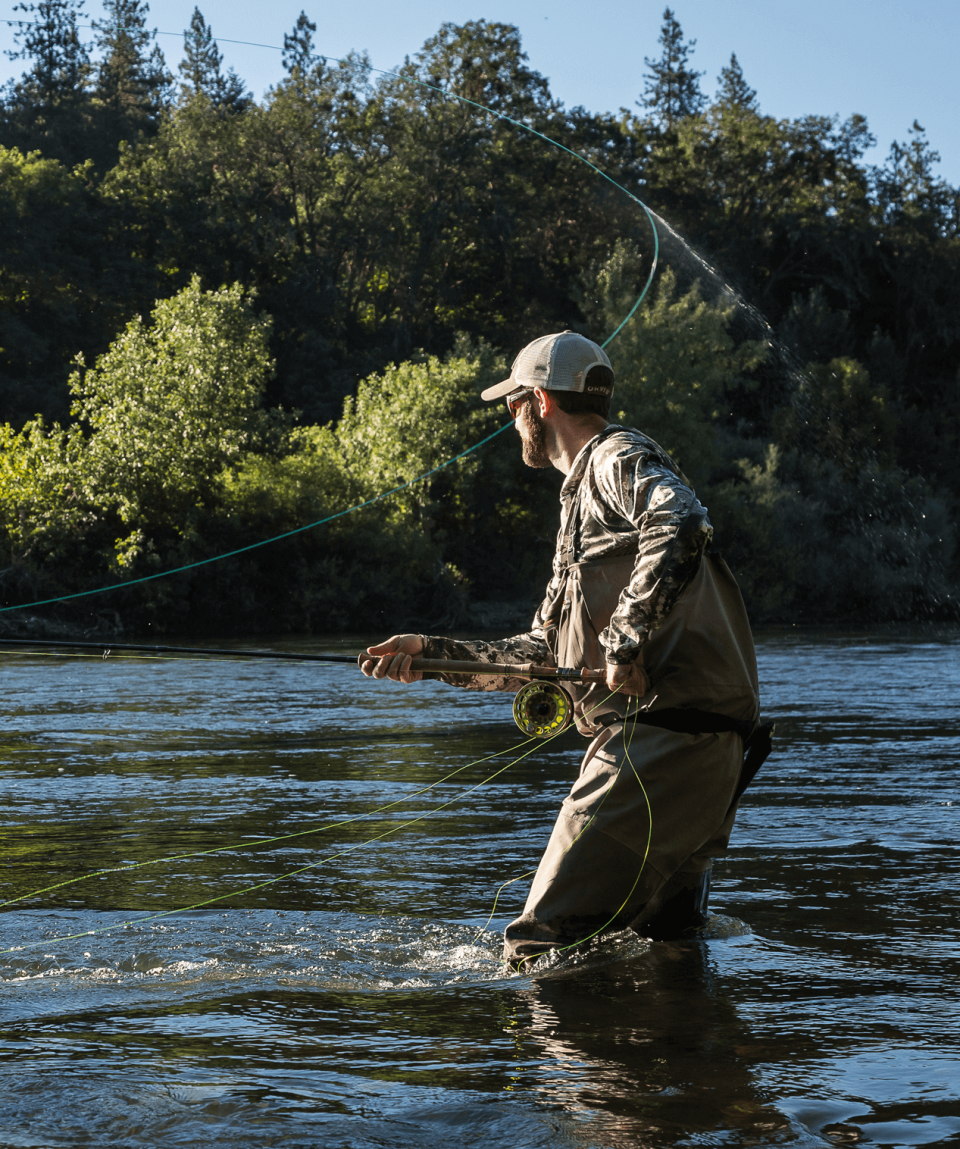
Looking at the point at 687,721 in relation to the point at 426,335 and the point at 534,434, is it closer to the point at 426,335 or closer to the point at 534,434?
the point at 534,434

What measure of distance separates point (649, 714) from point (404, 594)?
28.5 metres

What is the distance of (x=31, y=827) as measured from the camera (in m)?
7.10

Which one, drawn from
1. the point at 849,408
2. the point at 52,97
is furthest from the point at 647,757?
the point at 52,97

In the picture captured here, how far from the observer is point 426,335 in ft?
171

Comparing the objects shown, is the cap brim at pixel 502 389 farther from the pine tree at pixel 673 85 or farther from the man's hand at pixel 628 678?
the pine tree at pixel 673 85

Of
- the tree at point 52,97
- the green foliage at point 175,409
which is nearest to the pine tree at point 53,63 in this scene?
the tree at point 52,97

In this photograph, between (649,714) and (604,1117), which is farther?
(649,714)

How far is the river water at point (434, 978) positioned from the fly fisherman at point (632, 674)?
1.10 feet

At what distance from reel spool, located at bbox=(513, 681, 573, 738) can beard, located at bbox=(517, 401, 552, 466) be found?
2.15 ft

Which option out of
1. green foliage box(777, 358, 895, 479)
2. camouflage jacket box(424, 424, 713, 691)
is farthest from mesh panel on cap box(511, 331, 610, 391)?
green foliage box(777, 358, 895, 479)

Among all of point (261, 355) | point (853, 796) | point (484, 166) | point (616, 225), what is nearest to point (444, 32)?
point (484, 166)

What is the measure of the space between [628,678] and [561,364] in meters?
0.93

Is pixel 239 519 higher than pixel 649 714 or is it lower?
higher

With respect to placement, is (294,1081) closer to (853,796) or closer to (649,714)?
(649,714)
